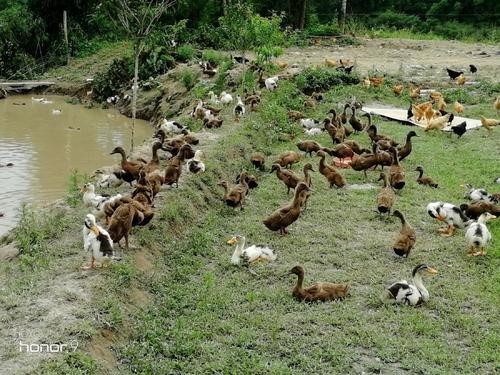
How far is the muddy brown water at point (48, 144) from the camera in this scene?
15.6 metres

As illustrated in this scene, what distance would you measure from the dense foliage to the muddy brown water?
4.72 m

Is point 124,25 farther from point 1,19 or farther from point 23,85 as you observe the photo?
point 1,19

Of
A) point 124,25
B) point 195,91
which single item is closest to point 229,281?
point 124,25

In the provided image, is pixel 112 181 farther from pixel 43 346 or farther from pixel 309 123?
pixel 309 123

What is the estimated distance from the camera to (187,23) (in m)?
34.7

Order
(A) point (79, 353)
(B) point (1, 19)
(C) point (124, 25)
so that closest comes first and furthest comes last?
(A) point (79, 353)
(C) point (124, 25)
(B) point (1, 19)

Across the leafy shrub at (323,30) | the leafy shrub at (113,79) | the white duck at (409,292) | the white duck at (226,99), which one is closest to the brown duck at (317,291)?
the white duck at (409,292)

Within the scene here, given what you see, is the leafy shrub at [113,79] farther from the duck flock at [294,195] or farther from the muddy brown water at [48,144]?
the duck flock at [294,195]

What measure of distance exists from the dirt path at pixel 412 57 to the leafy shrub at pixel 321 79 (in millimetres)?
1650

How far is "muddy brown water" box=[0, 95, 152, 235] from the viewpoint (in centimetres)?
1565

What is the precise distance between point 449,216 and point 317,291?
3.52 meters

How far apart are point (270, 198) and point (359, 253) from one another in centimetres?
324

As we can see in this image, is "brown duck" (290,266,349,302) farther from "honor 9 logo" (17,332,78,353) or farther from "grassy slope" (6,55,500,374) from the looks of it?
"honor 9 logo" (17,332,78,353)

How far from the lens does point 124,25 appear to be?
1559cm
